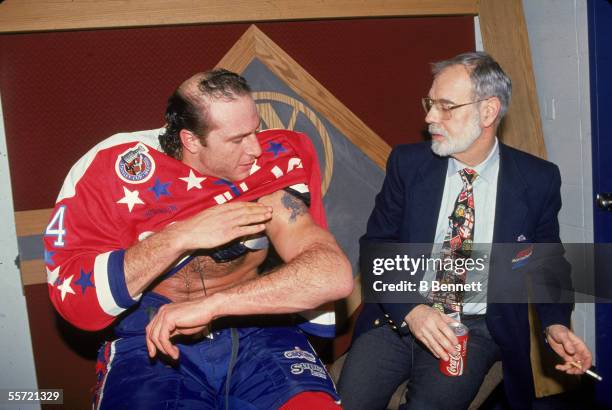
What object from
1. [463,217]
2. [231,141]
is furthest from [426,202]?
[231,141]

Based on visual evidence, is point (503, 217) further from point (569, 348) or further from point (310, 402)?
point (310, 402)

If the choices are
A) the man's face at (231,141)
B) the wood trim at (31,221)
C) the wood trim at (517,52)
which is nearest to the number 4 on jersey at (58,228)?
the man's face at (231,141)

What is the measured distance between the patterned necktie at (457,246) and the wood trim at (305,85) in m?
1.12

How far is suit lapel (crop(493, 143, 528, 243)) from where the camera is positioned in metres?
2.46

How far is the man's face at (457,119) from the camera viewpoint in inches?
98.8

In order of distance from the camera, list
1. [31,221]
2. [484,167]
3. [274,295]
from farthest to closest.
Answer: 1. [31,221]
2. [484,167]
3. [274,295]

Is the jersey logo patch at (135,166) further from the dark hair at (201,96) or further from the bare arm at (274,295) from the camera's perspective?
the bare arm at (274,295)

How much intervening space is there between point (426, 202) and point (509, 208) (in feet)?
1.14

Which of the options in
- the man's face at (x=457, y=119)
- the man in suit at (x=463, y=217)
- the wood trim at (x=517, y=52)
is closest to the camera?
the man in suit at (x=463, y=217)

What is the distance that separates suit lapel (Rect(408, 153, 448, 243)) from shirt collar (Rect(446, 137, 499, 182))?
0.12 ft

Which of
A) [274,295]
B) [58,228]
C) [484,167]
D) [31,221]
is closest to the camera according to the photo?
[274,295]

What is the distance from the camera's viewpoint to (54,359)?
10.8 feet

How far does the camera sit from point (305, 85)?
3402 millimetres

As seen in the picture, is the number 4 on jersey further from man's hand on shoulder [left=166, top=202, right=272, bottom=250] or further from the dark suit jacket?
the dark suit jacket
